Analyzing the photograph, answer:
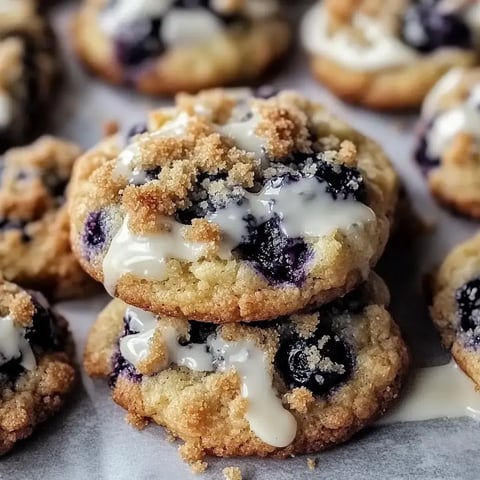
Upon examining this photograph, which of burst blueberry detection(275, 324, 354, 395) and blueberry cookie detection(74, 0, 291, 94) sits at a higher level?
blueberry cookie detection(74, 0, 291, 94)

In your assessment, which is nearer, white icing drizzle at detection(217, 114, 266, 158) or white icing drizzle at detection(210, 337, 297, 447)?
white icing drizzle at detection(210, 337, 297, 447)

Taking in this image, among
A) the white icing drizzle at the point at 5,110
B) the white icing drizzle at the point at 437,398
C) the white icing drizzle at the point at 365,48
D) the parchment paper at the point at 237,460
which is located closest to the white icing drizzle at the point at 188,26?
the white icing drizzle at the point at 365,48

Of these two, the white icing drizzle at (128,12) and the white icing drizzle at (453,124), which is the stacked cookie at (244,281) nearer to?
the white icing drizzle at (453,124)

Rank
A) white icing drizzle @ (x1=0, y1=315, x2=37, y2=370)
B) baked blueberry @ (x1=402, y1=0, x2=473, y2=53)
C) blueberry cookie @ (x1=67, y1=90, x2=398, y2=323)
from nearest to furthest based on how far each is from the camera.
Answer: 1. blueberry cookie @ (x1=67, y1=90, x2=398, y2=323)
2. white icing drizzle @ (x1=0, y1=315, x2=37, y2=370)
3. baked blueberry @ (x1=402, y1=0, x2=473, y2=53)

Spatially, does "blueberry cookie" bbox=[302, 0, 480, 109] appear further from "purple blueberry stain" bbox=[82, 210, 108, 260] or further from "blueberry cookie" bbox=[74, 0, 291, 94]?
"purple blueberry stain" bbox=[82, 210, 108, 260]

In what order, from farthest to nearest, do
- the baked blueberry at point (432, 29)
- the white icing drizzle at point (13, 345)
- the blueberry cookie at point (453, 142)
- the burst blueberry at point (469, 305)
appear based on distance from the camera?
the baked blueberry at point (432, 29), the blueberry cookie at point (453, 142), the burst blueberry at point (469, 305), the white icing drizzle at point (13, 345)

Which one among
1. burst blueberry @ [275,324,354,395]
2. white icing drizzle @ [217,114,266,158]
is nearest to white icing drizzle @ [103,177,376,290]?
white icing drizzle @ [217,114,266,158]

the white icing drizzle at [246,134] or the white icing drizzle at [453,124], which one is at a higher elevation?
the white icing drizzle at [246,134]
